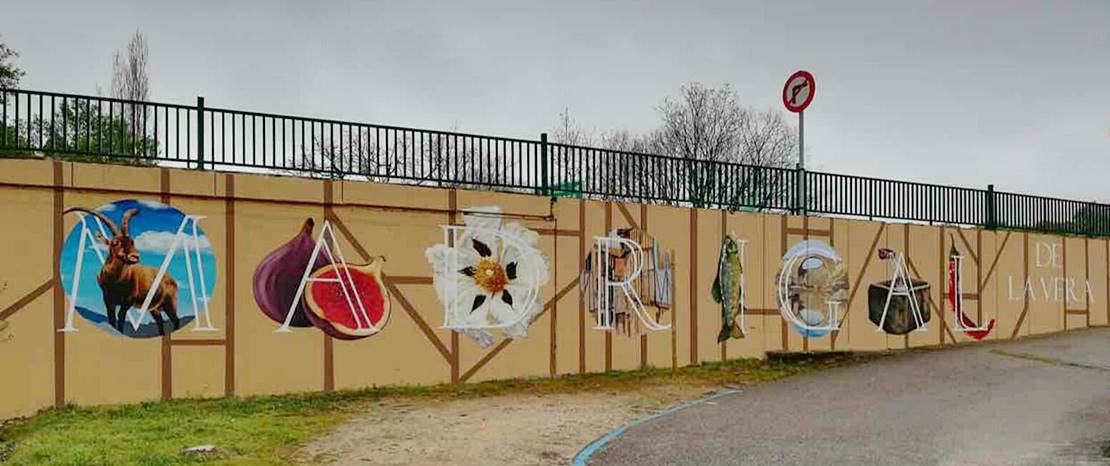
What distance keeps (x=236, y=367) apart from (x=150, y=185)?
2523mm

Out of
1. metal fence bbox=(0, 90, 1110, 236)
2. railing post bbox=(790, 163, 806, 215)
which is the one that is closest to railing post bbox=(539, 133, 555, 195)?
metal fence bbox=(0, 90, 1110, 236)

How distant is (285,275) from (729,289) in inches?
313

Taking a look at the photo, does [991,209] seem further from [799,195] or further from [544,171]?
[544,171]

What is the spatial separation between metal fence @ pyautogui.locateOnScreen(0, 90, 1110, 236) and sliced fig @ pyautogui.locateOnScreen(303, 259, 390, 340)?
4.38 feet

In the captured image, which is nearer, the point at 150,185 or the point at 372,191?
the point at 150,185

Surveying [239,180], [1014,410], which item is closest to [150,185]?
[239,180]

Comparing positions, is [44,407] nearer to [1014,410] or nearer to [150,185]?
[150,185]

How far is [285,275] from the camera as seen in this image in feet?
40.1

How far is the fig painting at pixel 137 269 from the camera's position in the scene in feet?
35.9

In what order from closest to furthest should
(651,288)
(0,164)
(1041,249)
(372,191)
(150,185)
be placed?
(0,164) → (150,185) → (372,191) → (651,288) → (1041,249)

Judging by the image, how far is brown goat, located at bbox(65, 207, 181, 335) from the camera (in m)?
11.1

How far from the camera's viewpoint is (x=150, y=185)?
1136 cm

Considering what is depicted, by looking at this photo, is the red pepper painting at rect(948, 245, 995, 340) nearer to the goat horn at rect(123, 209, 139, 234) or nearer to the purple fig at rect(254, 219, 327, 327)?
the purple fig at rect(254, 219, 327, 327)

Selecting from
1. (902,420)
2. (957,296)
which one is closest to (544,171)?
(902,420)
